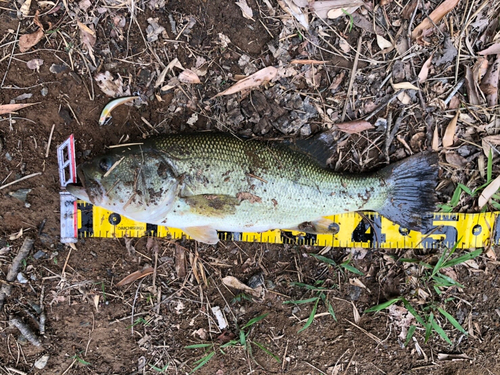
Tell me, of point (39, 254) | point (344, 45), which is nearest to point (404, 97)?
point (344, 45)

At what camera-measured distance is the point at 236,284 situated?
3.54 meters

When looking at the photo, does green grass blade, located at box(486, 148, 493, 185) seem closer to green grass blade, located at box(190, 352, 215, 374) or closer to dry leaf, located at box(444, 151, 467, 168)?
dry leaf, located at box(444, 151, 467, 168)

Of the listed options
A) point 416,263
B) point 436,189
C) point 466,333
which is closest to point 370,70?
point 436,189

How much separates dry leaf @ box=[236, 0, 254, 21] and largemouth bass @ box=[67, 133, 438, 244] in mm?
1399

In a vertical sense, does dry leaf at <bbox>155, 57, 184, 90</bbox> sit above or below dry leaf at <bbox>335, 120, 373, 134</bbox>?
above

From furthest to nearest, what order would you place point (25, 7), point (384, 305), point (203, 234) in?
point (384, 305)
point (25, 7)
point (203, 234)

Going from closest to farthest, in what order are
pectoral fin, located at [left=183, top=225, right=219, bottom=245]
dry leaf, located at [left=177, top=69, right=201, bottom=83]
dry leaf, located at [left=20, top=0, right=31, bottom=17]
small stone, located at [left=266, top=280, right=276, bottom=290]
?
1. pectoral fin, located at [left=183, top=225, right=219, bottom=245]
2. dry leaf, located at [left=20, top=0, right=31, bottom=17]
3. dry leaf, located at [left=177, top=69, right=201, bottom=83]
4. small stone, located at [left=266, top=280, right=276, bottom=290]

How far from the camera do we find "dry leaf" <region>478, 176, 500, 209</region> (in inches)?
137

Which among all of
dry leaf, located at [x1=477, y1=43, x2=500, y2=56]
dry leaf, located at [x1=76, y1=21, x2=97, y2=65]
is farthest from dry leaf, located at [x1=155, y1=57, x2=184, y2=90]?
dry leaf, located at [x1=477, y1=43, x2=500, y2=56]

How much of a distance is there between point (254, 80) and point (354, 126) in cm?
122

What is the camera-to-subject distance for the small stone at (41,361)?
350 cm

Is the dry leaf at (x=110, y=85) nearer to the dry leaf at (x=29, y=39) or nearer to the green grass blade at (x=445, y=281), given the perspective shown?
the dry leaf at (x=29, y=39)

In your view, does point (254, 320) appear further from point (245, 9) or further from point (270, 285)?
point (245, 9)

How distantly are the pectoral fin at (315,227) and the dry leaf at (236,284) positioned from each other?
35.8 inches
